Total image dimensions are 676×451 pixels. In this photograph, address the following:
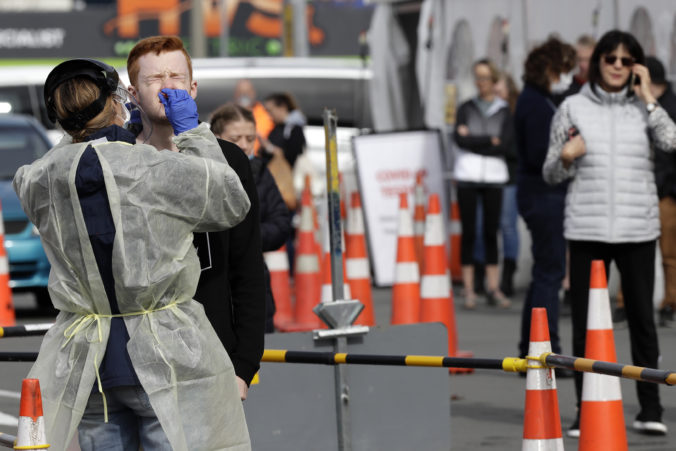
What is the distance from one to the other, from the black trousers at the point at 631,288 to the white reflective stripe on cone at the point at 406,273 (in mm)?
2808

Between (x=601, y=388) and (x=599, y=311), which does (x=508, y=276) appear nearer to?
(x=599, y=311)

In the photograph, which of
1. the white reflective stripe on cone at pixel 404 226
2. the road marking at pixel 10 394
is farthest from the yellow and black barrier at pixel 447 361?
the white reflective stripe on cone at pixel 404 226

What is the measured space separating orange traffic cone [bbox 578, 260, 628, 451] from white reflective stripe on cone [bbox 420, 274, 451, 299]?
337 centimetres

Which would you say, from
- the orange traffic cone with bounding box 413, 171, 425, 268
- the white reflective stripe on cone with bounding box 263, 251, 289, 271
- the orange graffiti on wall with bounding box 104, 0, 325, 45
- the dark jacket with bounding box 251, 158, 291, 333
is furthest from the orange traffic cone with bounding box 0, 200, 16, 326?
the orange graffiti on wall with bounding box 104, 0, 325, 45

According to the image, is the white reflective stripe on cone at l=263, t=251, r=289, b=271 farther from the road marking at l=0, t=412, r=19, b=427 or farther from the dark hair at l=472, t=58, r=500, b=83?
the road marking at l=0, t=412, r=19, b=427

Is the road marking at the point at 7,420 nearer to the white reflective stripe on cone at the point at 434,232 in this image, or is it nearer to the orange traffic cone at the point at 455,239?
the white reflective stripe on cone at the point at 434,232

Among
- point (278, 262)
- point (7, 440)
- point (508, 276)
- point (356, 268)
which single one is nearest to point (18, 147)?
point (278, 262)

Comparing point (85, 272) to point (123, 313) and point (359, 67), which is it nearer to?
point (123, 313)

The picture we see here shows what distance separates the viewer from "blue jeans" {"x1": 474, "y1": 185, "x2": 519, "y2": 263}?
45.1ft

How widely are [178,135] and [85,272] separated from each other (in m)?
0.41

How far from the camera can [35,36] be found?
5034 cm

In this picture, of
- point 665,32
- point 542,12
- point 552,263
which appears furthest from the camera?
point 542,12

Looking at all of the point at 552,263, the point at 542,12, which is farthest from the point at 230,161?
the point at 542,12

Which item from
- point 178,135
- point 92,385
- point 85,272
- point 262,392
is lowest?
point 262,392
